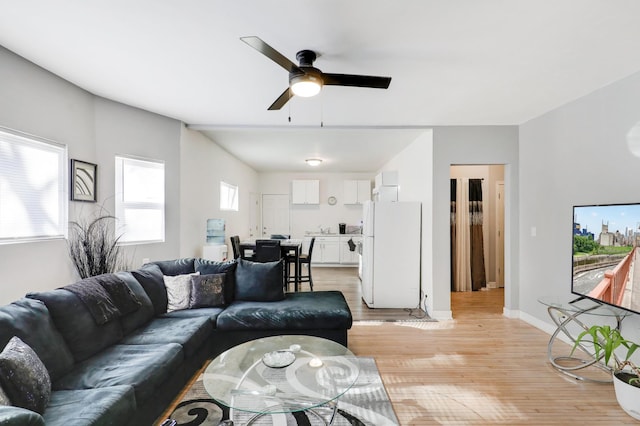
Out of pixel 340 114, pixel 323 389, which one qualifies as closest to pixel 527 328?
pixel 323 389

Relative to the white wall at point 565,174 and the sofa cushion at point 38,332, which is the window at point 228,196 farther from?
the white wall at point 565,174

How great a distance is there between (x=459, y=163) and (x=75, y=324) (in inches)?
174

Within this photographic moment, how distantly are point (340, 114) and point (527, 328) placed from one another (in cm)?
360

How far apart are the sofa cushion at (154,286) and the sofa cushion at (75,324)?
64 centimetres

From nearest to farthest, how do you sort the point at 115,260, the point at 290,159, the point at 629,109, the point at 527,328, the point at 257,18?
the point at 257,18, the point at 629,109, the point at 115,260, the point at 527,328, the point at 290,159

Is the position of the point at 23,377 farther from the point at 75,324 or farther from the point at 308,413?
the point at 308,413

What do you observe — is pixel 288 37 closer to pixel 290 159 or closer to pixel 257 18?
pixel 257 18

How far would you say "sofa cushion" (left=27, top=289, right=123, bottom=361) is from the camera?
1920mm

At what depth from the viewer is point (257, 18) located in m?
1.89

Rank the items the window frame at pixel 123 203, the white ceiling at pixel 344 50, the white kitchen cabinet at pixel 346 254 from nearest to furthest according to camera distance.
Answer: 1. the white ceiling at pixel 344 50
2. the window frame at pixel 123 203
3. the white kitchen cabinet at pixel 346 254

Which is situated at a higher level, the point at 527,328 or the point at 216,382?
the point at 216,382

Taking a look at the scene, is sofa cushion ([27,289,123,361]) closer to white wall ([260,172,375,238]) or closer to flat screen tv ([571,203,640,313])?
flat screen tv ([571,203,640,313])

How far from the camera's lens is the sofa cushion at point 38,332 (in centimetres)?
162

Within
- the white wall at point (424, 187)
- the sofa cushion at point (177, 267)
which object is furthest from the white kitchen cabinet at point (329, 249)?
the sofa cushion at point (177, 267)
